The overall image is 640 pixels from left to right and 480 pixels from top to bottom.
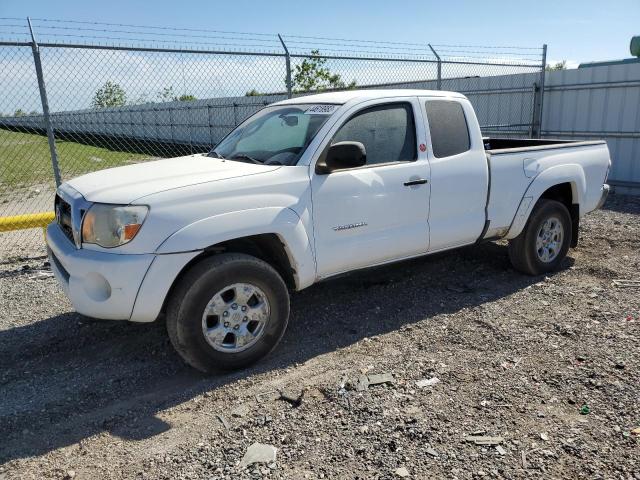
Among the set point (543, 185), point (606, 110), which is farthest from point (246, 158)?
point (606, 110)

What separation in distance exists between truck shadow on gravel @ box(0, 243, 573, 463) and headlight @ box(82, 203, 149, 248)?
3.45ft

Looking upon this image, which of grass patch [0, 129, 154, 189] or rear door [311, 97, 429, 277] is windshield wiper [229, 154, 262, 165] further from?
grass patch [0, 129, 154, 189]

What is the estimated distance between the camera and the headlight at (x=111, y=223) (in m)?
3.45

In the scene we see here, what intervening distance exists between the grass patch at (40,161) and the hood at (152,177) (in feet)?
34.2

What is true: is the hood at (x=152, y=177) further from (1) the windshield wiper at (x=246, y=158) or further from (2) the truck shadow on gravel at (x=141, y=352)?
(2) the truck shadow on gravel at (x=141, y=352)

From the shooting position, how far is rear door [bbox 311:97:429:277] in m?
4.13

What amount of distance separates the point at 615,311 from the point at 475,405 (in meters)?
2.24

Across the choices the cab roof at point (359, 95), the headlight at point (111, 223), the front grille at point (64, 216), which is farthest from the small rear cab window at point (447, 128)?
the front grille at point (64, 216)

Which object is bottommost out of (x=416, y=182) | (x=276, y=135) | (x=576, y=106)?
(x=416, y=182)

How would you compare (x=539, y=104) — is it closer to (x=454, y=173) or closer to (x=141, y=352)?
(x=454, y=173)

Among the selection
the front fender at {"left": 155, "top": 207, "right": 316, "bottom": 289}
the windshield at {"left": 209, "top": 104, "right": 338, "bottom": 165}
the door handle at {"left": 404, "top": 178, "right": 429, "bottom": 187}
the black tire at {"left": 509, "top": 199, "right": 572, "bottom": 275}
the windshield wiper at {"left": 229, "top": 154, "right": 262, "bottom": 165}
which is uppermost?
the windshield at {"left": 209, "top": 104, "right": 338, "bottom": 165}

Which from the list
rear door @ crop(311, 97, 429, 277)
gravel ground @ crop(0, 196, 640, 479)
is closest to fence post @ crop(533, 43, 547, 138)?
gravel ground @ crop(0, 196, 640, 479)

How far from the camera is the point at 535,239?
5.68m

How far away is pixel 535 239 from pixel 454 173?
1.48m
